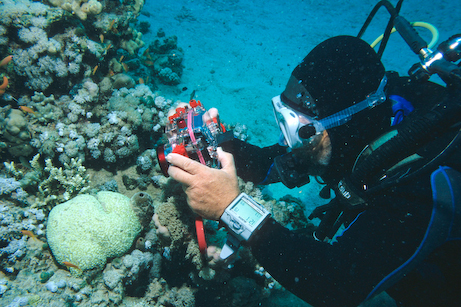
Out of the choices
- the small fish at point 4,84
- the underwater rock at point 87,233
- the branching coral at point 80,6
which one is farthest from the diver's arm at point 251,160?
the branching coral at point 80,6

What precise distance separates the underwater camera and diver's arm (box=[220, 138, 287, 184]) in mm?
1003

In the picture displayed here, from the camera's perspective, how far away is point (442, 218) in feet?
4.13

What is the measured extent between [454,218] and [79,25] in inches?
230

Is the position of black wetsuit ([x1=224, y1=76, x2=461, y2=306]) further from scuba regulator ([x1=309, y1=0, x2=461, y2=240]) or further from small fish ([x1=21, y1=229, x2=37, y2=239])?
small fish ([x1=21, y1=229, x2=37, y2=239])

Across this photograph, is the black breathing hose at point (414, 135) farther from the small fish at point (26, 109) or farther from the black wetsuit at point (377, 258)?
the small fish at point (26, 109)

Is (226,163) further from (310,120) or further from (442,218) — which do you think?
(442,218)

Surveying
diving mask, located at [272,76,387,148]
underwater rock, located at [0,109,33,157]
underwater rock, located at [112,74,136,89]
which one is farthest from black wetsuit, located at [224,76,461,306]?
underwater rock, located at [112,74,136,89]

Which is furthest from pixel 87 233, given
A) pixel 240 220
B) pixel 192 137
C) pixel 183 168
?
pixel 240 220

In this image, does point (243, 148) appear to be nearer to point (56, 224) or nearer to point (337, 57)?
point (337, 57)

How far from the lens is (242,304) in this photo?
2.69 metres

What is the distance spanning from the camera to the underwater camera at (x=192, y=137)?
6.08ft

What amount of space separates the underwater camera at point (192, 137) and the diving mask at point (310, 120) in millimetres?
547

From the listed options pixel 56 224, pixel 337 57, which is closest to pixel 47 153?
pixel 56 224

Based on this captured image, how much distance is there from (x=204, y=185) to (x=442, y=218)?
158 cm
